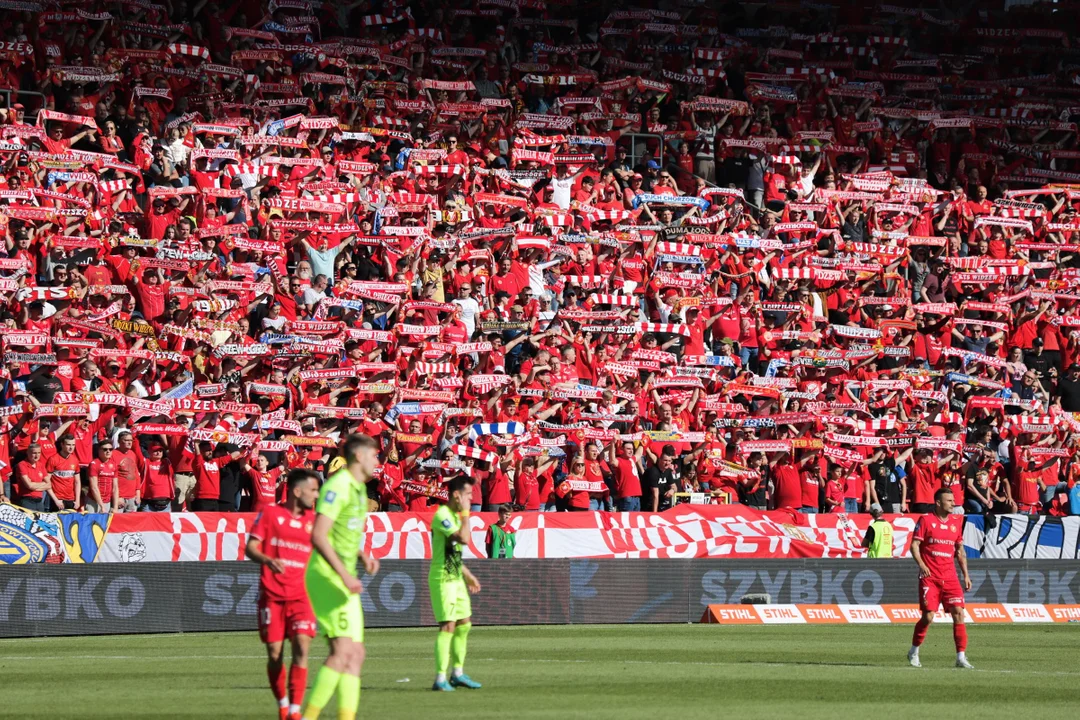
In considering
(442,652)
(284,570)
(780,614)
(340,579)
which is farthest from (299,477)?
(780,614)

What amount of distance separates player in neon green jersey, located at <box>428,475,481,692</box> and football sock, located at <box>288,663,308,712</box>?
8.47ft

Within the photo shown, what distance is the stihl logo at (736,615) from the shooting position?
25359 mm

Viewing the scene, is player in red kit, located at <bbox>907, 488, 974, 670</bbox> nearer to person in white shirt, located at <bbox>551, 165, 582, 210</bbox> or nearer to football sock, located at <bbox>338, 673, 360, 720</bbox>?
football sock, located at <bbox>338, 673, 360, 720</bbox>

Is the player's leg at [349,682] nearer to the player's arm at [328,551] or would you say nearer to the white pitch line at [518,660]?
the player's arm at [328,551]

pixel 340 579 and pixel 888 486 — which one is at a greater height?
pixel 340 579

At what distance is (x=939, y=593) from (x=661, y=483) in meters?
10.3

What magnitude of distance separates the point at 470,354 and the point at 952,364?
10770mm

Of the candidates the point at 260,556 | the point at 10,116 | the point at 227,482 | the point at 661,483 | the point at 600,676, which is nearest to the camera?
the point at 260,556

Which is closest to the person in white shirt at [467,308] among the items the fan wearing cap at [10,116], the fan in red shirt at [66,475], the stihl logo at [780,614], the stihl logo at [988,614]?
the stihl logo at [780,614]

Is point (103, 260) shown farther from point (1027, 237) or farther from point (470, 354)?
point (1027, 237)

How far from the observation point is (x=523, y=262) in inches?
1237

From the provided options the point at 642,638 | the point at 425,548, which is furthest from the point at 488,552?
the point at 642,638

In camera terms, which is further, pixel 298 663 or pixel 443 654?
pixel 443 654

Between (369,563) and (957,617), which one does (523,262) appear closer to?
(957,617)
